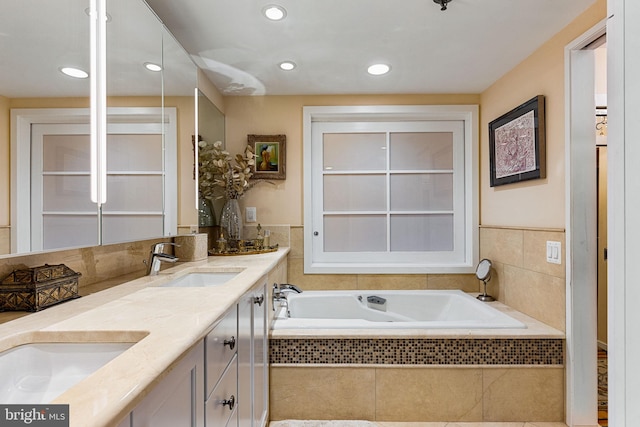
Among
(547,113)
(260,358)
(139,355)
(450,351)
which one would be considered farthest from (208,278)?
(547,113)

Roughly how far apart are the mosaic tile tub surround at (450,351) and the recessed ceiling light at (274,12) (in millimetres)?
1774

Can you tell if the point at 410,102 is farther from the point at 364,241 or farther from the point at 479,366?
the point at 479,366

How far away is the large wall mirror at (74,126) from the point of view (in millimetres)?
863

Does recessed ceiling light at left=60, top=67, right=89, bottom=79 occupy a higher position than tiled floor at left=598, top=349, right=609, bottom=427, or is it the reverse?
recessed ceiling light at left=60, top=67, right=89, bottom=79

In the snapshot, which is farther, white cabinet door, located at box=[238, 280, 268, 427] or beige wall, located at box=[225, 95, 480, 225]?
beige wall, located at box=[225, 95, 480, 225]

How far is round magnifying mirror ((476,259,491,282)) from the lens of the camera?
2584 millimetres

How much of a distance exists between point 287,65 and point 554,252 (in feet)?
6.68

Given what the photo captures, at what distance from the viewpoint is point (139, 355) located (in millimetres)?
631

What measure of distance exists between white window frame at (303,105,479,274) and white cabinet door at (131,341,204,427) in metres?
2.05

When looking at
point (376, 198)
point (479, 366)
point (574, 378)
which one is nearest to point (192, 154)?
point (376, 198)

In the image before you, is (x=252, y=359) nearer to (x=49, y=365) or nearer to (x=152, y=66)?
(x=49, y=365)

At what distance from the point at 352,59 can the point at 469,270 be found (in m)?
1.93

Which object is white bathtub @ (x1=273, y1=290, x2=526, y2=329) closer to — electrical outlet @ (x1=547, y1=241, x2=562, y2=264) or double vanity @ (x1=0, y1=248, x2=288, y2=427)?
electrical outlet @ (x1=547, y1=241, x2=562, y2=264)

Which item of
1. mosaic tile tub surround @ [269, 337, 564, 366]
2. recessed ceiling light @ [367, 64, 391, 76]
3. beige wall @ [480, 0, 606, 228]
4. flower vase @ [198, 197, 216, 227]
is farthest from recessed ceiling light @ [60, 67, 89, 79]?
beige wall @ [480, 0, 606, 228]
